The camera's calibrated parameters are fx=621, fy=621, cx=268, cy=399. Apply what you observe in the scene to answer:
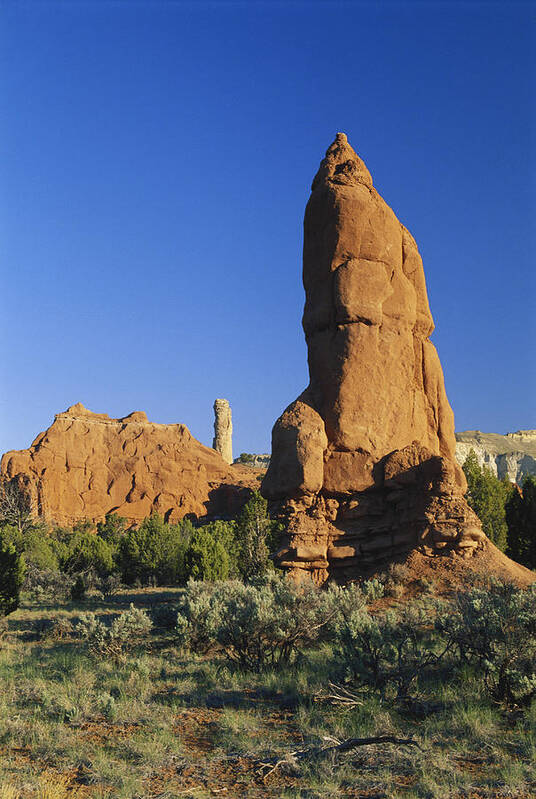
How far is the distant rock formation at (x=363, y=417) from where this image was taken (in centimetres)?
1514

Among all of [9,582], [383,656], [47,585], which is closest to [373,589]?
[383,656]

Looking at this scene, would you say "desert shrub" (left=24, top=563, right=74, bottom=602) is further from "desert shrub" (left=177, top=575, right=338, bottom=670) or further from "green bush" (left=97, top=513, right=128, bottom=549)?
"green bush" (left=97, top=513, right=128, bottom=549)

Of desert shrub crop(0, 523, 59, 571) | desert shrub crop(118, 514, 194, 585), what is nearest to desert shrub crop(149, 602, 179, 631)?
desert shrub crop(118, 514, 194, 585)

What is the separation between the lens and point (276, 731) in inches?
276

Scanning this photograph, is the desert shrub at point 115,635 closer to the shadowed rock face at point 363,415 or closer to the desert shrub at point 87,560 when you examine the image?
the shadowed rock face at point 363,415

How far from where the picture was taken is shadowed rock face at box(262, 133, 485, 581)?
15.2 meters

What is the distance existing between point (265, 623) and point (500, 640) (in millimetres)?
3596

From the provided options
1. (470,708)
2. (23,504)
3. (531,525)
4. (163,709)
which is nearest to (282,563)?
(163,709)

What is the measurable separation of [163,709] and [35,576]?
67.6ft

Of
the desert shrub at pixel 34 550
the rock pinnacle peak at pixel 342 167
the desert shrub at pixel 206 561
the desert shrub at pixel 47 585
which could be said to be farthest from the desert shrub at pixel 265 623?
the desert shrub at pixel 34 550

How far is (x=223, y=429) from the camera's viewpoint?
89.5 m

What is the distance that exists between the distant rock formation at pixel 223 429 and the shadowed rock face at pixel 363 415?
71.8 meters

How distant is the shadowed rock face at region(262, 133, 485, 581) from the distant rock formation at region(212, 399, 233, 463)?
71.8m

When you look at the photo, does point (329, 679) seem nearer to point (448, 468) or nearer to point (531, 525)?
point (448, 468)
